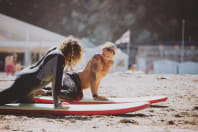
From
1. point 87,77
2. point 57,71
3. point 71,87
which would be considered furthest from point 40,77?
point 87,77

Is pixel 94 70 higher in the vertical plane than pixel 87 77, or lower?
higher

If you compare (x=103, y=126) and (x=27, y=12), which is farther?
(x=27, y=12)

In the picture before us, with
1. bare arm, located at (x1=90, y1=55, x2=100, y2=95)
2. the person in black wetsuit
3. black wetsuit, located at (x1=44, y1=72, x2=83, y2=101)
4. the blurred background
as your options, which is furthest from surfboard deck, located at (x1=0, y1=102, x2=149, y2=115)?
the blurred background

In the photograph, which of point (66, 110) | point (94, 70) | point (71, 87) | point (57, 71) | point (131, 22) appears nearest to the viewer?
point (57, 71)

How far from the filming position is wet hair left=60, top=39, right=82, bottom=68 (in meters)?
2.57

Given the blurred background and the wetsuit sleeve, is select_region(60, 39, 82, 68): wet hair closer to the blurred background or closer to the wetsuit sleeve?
the wetsuit sleeve

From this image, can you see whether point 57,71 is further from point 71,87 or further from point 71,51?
point 71,87

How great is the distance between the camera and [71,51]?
8.51 ft

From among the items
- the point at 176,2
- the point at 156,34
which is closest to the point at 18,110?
the point at 156,34

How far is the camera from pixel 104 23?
1489 inches

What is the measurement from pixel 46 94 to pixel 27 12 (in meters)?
41.0

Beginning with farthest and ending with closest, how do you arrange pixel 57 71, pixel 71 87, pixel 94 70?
pixel 94 70 → pixel 71 87 → pixel 57 71

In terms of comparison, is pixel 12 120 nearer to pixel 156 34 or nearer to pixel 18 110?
pixel 18 110

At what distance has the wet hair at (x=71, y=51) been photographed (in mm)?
2572
